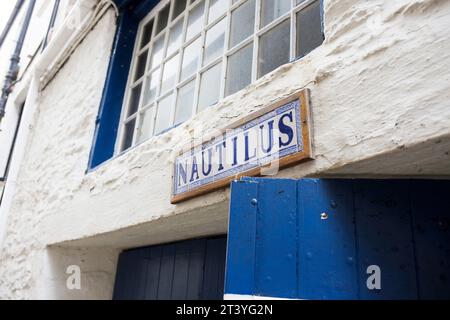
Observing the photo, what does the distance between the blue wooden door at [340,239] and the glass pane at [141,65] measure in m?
1.90

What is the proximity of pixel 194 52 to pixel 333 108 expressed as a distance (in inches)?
50.8

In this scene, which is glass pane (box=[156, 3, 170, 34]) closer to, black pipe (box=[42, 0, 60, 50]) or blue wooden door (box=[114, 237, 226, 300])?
blue wooden door (box=[114, 237, 226, 300])

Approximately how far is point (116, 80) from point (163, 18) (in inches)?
22.6

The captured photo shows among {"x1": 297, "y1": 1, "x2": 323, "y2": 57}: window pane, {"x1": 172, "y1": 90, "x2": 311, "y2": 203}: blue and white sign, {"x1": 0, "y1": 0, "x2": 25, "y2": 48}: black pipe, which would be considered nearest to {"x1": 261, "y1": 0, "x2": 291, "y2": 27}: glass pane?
{"x1": 297, "y1": 1, "x2": 323, "y2": 57}: window pane

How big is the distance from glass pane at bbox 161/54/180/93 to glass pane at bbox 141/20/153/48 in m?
0.51

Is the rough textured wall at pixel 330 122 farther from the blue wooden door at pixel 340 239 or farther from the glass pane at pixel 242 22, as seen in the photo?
the glass pane at pixel 242 22

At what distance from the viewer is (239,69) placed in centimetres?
186

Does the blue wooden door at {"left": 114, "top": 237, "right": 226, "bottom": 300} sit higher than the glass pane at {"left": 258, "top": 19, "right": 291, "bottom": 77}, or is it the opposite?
the glass pane at {"left": 258, "top": 19, "right": 291, "bottom": 77}

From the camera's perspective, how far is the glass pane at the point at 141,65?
280 cm

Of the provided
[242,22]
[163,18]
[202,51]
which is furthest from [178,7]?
[242,22]

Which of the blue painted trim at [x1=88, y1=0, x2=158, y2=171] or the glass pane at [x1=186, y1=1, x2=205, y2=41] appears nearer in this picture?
the glass pane at [x1=186, y1=1, x2=205, y2=41]

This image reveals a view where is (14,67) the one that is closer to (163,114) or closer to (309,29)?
(163,114)

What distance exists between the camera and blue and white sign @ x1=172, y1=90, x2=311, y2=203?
1.26 meters
